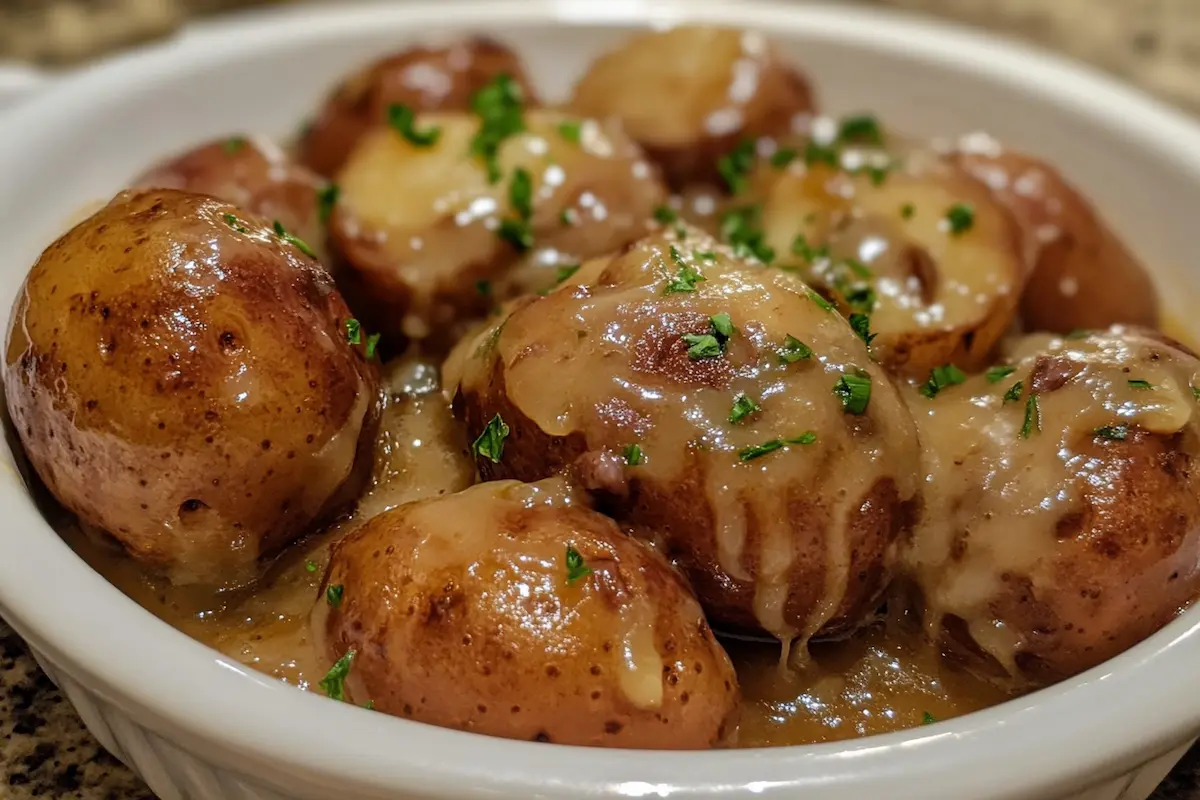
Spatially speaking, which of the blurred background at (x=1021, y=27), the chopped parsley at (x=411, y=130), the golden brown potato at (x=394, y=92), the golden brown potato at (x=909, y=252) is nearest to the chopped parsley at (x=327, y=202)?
the chopped parsley at (x=411, y=130)

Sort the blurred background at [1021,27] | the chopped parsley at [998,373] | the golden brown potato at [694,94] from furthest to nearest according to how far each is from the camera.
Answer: the blurred background at [1021,27] < the golden brown potato at [694,94] < the chopped parsley at [998,373]

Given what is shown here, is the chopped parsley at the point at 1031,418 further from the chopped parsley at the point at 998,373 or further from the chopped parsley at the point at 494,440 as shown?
the chopped parsley at the point at 494,440

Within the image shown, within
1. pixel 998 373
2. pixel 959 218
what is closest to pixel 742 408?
pixel 998 373

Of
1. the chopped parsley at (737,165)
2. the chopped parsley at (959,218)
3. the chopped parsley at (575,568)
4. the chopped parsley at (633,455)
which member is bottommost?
the chopped parsley at (575,568)

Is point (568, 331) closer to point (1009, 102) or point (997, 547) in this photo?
point (997, 547)

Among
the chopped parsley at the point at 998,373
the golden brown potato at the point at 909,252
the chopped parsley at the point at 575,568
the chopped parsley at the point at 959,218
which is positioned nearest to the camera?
the chopped parsley at the point at 575,568

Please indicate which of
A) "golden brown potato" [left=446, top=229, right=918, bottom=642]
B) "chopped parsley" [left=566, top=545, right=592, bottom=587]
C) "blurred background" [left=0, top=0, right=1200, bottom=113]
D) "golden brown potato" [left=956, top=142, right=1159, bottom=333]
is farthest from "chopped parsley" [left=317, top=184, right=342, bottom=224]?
"blurred background" [left=0, top=0, right=1200, bottom=113]
